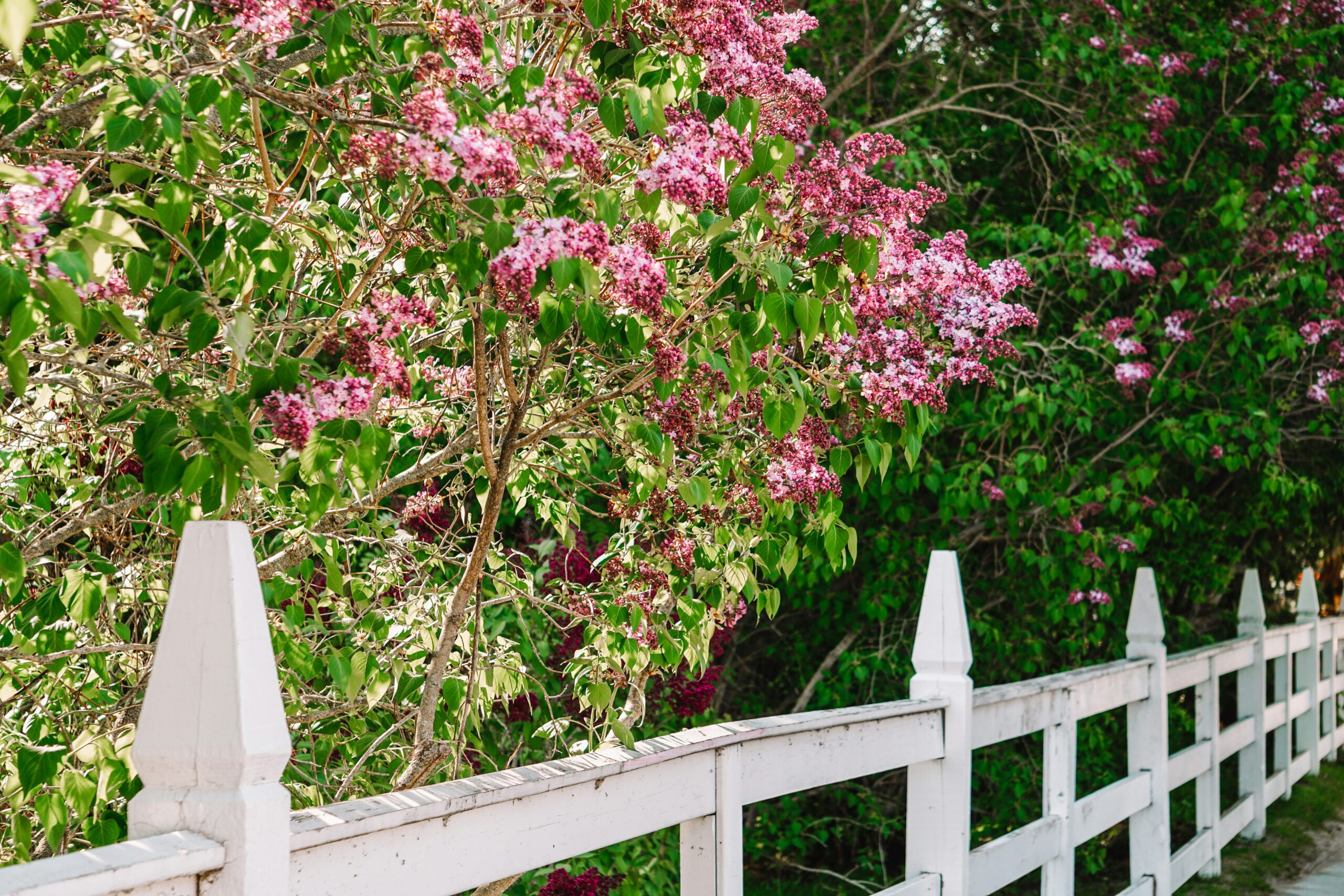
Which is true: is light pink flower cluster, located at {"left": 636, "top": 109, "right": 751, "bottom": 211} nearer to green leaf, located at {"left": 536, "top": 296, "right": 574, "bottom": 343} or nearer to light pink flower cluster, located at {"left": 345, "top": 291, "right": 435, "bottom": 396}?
green leaf, located at {"left": 536, "top": 296, "right": 574, "bottom": 343}

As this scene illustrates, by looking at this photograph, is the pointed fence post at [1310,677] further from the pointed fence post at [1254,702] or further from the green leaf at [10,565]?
the green leaf at [10,565]

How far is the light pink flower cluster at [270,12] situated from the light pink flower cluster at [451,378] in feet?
3.43

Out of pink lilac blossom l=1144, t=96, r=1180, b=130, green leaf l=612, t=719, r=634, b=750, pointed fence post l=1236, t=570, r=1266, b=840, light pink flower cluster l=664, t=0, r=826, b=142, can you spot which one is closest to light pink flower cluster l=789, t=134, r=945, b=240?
light pink flower cluster l=664, t=0, r=826, b=142

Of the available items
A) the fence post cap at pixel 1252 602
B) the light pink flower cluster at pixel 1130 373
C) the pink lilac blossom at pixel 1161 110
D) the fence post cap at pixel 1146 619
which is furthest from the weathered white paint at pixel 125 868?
the fence post cap at pixel 1252 602

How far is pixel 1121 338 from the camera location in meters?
6.05

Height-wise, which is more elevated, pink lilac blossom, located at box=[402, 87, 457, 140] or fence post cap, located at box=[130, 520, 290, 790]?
pink lilac blossom, located at box=[402, 87, 457, 140]

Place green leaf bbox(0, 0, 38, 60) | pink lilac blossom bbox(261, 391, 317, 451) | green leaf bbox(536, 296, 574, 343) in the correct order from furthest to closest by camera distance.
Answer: green leaf bbox(536, 296, 574, 343) → pink lilac blossom bbox(261, 391, 317, 451) → green leaf bbox(0, 0, 38, 60)

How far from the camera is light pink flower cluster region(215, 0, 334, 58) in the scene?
6.25 ft

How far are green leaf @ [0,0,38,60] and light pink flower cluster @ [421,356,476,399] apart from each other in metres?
1.64

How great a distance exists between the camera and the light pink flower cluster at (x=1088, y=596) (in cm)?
617

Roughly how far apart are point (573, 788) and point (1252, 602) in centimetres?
667

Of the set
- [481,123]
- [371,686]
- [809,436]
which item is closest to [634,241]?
[481,123]

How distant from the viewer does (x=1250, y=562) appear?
9727mm

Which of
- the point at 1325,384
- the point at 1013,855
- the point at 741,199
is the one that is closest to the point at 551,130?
the point at 741,199
